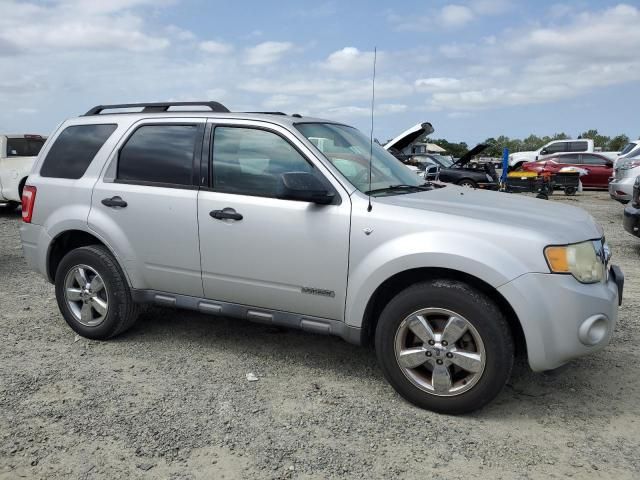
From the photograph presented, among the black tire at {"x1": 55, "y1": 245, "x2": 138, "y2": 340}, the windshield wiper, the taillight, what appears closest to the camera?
the windshield wiper

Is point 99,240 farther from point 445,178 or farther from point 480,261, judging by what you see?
point 445,178

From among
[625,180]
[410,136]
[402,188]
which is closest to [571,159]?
[625,180]

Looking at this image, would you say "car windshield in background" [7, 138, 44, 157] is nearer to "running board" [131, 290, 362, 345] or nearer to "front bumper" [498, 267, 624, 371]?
"running board" [131, 290, 362, 345]

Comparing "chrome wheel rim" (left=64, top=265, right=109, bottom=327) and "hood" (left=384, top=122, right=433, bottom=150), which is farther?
"hood" (left=384, top=122, right=433, bottom=150)

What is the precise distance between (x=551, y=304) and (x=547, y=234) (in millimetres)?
391

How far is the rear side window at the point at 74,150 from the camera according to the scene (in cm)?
470

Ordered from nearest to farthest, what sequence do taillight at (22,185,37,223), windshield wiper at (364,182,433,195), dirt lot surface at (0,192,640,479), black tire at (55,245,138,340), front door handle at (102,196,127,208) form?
dirt lot surface at (0,192,640,479)
windshield wiper at (364,182,433,195)
front door handle at (102,196,127,208)
black tire at (55,245,138,340)
taillight at (22,185,37,223)

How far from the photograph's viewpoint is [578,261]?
130 inches

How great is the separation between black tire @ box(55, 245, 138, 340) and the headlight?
10.2 feet

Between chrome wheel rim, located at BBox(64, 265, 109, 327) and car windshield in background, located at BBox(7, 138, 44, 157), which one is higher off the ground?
car windshield in background, located at BBox(7, 138, 44, 157)

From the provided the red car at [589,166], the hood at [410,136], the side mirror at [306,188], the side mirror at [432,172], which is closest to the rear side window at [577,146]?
the red car at [589,166]

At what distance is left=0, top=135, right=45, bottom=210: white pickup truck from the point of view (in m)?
12.1

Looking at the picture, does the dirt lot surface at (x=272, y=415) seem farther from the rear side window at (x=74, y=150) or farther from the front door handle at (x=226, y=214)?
the rear side window at (x=74, y=150)

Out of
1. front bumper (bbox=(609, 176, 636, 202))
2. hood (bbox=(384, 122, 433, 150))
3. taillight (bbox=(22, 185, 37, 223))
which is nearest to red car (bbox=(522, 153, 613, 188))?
front bumper (bbox=(609, 176, 636, 202))
